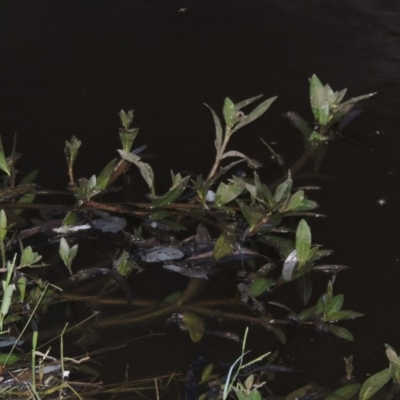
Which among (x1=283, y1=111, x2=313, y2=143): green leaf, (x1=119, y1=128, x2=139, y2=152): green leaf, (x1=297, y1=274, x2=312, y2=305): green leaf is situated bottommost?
(x1=297, y1=274, x2=312, y2=305): green leaf

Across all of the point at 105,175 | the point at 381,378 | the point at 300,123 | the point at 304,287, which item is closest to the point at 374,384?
the point at 381,378

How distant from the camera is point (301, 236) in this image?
128 centimetres

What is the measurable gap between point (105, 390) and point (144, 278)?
0.79ft

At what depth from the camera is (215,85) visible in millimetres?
1804

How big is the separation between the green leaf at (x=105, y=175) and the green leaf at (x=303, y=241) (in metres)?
0.35

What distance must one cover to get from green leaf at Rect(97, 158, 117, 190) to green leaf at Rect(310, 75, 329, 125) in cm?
44

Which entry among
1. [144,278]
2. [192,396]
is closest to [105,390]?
[192,396]

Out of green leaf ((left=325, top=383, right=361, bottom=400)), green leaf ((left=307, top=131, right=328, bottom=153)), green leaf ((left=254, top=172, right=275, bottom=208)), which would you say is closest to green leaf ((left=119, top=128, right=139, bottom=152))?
green leaf ((left=254, top=172, right=275, bottom=208))

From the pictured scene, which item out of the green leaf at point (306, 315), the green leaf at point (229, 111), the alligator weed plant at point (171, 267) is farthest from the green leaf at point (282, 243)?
the green leaf at point (229, 111)

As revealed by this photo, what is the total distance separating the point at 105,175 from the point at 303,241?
371mm

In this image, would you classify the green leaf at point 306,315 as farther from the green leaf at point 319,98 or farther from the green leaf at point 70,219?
the green leaf at point 319,98

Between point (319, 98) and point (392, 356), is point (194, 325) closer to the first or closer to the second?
point (392, 356)

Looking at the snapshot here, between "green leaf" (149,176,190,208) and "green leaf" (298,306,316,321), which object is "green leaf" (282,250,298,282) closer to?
"green leaf" (298,306,316,321)

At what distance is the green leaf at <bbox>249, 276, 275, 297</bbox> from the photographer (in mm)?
1281
